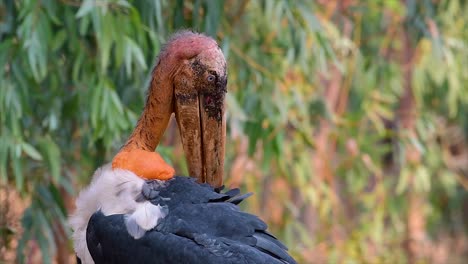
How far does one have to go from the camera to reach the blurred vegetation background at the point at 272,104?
16.5 ft

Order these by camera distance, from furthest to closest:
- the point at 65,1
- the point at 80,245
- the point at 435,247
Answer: the point at 435,247, the point at 65,1, the point at 80,245

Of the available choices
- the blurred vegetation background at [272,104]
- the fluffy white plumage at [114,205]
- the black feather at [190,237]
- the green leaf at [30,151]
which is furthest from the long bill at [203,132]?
the green leaf at [30,151]

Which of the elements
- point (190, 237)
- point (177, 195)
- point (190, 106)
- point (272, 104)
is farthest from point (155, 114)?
point (272, 104)

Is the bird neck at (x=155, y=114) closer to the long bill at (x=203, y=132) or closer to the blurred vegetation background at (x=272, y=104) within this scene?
the long bill at (x=203, y=132)

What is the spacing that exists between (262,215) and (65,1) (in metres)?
3.22

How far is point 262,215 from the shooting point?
7.92 metres

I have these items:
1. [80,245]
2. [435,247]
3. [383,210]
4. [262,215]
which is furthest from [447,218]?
[80,245]

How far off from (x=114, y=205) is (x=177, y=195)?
0.77ft

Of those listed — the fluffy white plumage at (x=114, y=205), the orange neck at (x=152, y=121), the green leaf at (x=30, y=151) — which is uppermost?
the orange neck at (x=152, y=121)

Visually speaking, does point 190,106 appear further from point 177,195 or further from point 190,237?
point 190,237

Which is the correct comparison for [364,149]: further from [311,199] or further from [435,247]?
[435,247]

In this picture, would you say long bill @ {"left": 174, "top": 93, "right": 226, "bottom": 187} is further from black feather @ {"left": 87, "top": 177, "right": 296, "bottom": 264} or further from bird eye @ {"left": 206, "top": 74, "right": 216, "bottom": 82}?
black feather @ {"left": 87, "top": 177, "right": 296, "bottom": 264}

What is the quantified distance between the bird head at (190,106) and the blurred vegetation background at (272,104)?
586mm

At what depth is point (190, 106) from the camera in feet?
14.0
